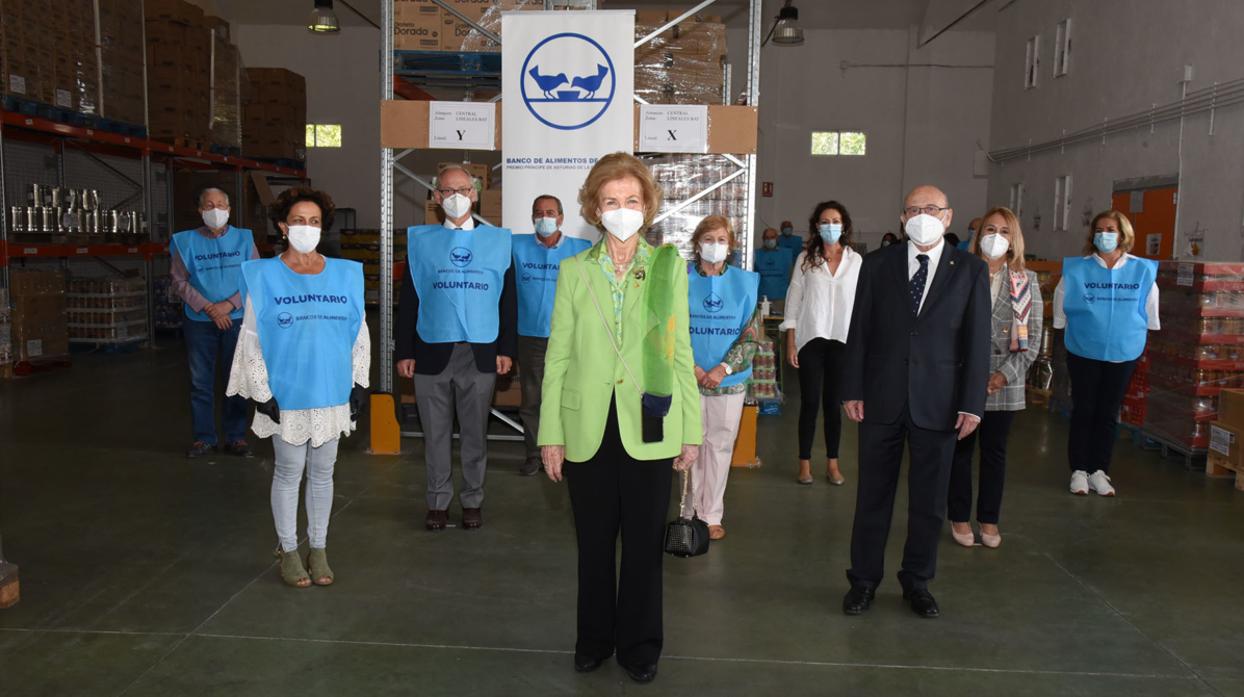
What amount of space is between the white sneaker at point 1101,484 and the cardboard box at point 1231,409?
104 cm

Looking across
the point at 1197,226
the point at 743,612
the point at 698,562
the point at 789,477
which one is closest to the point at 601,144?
the point at 789,477

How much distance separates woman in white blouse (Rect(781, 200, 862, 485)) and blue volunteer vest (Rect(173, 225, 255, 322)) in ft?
12.4

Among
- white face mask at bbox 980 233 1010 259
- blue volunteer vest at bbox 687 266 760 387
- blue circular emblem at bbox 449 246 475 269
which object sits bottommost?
blue volunteer vest at bbox 687 266 760 387

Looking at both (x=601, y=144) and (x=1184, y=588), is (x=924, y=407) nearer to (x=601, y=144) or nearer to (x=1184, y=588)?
(x=1184, y=588)

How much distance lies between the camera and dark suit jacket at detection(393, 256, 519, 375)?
5.11 m

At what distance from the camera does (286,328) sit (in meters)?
4.07

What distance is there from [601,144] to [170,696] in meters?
4.59

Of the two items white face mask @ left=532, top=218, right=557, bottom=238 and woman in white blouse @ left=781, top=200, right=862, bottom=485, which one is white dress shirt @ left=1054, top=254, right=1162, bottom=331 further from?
white face mask @ left=532, top=218, right=557, bottom=238

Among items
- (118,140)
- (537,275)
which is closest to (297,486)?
(537,275)

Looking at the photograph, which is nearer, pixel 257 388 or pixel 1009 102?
pixel 257 388

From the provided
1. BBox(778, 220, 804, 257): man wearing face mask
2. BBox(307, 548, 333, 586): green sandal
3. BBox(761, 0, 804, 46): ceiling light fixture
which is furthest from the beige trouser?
BBox(778, 220, 804, 257): man wearing face mask

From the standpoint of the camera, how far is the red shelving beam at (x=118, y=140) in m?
10.0

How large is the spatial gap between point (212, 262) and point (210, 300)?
265mm

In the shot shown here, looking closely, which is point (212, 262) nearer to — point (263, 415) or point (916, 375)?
point (263, 415)
